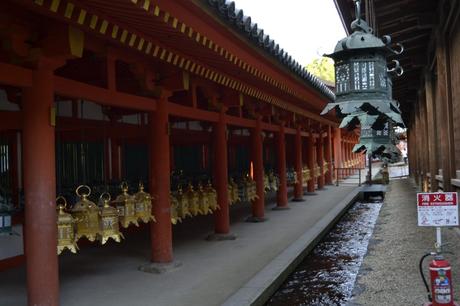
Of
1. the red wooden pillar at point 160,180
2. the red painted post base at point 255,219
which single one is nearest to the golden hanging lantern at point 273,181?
the red painted post base at point 255,219

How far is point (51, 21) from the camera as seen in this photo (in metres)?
4.79

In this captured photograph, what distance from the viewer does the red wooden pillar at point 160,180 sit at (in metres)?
7.07

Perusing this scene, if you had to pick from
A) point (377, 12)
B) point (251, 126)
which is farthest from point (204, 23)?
point (251, 126)

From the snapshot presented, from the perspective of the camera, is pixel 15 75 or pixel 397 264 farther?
pixel 397 264

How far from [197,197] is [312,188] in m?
11.3

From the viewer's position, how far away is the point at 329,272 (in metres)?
7.90

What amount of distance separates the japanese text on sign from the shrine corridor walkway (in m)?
2.37

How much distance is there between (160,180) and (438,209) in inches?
151

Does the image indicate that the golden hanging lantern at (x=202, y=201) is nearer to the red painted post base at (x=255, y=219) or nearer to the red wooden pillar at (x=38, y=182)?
the red painted post base at (x=255, y=219)

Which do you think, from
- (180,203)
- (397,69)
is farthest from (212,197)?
(397,69)

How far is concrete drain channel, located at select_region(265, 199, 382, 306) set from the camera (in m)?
→ 6.51

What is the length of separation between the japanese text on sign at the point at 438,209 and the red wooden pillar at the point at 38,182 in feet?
→ 12.0

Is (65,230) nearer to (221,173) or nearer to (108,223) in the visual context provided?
(108,223)

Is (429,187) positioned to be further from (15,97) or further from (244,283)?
(15,97)
